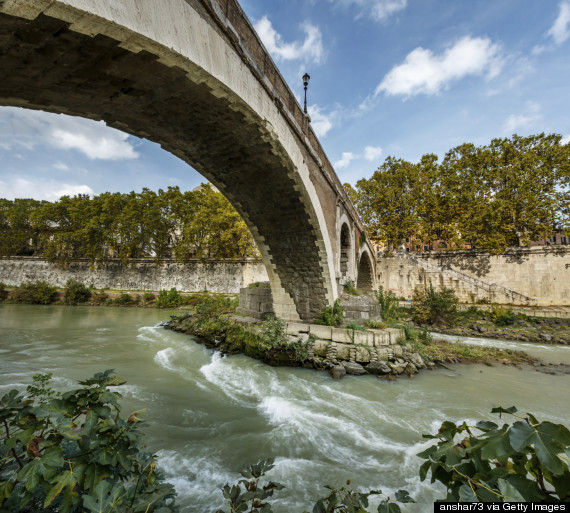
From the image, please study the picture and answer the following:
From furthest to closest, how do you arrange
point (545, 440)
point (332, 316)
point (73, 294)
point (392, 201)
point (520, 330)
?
1. point (392, 201)
2. point (73, 294)
3. point (520, 330)
4. point (332, 316)
5. point (545, 440)

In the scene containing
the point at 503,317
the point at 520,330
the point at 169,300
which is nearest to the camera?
the point at 520,330

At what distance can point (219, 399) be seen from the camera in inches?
236

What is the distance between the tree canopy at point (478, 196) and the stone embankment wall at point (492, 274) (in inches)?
45.3

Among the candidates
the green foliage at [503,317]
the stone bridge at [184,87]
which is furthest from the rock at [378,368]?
the green foliage at [503,317]

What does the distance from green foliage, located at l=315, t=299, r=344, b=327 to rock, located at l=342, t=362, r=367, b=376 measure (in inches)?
59.7

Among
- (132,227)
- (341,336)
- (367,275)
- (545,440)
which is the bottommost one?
(341,336)

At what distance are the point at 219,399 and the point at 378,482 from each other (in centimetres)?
361

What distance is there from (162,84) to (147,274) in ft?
86.5

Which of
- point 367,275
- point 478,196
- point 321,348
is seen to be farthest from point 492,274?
point 321,348

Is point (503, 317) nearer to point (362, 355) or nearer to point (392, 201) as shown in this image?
point (362, 355)

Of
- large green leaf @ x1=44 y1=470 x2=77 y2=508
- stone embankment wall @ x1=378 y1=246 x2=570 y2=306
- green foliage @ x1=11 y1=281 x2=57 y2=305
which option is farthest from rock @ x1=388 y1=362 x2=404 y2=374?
green foliage @ x1=11 y1=281 x2=57 y2=305

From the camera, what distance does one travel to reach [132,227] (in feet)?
86.2

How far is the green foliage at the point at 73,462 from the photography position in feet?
3.74

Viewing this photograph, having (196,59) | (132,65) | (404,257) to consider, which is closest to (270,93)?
(196,59)
